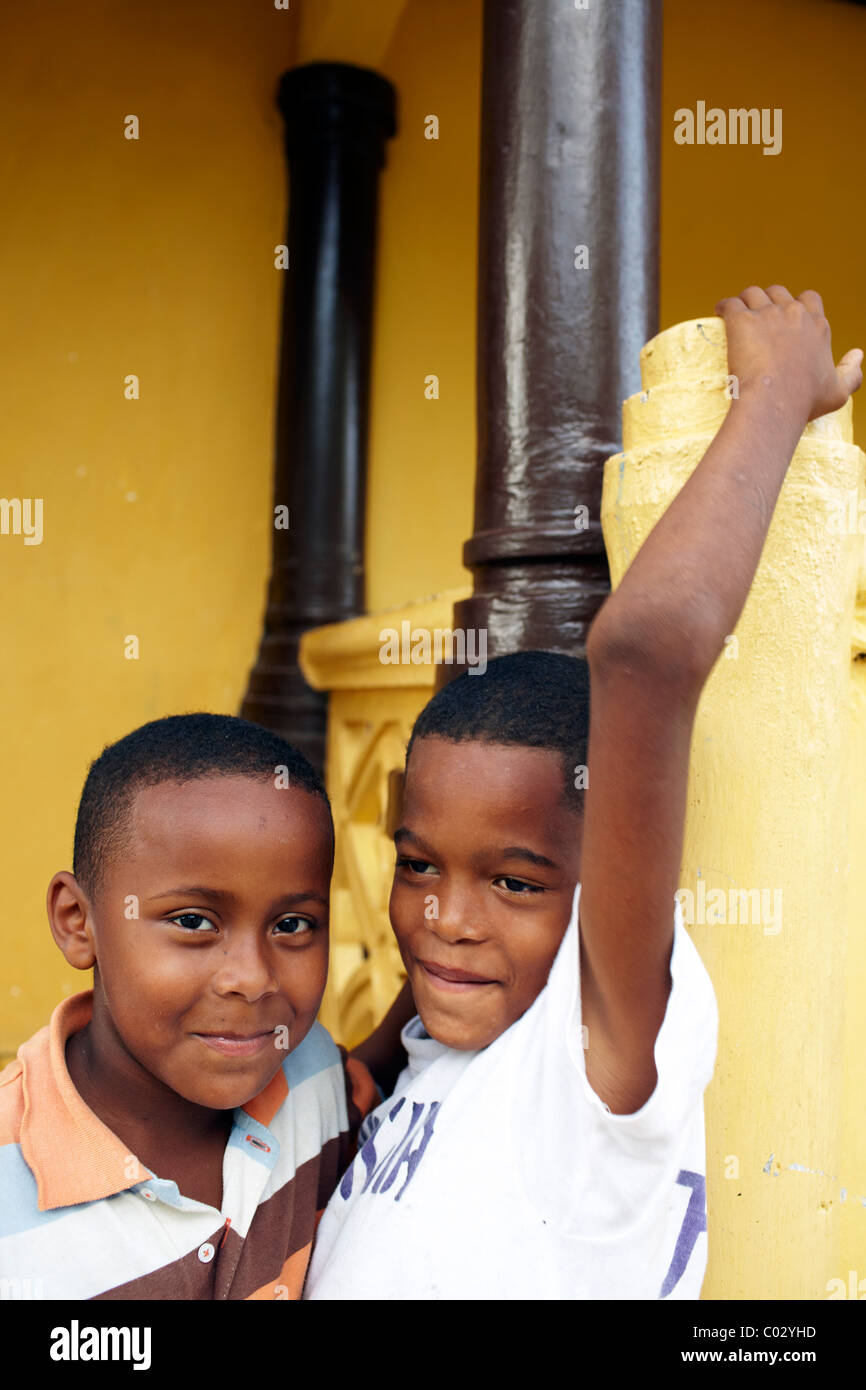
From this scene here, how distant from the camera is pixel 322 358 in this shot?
3479 mm

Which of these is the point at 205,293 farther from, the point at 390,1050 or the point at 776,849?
the point at 776,849

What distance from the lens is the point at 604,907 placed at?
92cm

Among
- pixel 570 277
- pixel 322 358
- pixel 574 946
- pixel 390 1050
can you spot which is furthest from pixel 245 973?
pixel 322 358

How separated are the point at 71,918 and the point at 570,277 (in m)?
1.11

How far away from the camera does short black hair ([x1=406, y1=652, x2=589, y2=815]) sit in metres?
1.17

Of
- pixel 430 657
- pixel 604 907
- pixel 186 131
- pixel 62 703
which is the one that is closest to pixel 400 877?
pixel 604 907

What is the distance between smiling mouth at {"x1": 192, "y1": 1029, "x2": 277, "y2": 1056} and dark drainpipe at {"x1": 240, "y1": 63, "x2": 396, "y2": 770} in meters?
2.27

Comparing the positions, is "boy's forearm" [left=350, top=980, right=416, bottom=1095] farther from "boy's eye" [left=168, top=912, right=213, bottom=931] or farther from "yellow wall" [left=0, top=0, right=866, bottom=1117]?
"yellow wall" [left=0, top=0, right=866, bottom=1117]

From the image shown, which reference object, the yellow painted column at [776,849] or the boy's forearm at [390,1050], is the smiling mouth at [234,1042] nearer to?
the boy's forearm at [390,1050]

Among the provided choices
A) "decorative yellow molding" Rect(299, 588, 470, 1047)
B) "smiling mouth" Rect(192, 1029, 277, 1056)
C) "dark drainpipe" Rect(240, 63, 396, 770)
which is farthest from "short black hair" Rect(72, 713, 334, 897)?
"dark drainpipe" Rect(240, 63, 396, 770)

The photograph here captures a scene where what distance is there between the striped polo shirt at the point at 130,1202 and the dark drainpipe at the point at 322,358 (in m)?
2.18

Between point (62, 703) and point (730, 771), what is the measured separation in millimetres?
2644

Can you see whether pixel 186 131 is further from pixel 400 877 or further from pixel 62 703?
pixel 400 877

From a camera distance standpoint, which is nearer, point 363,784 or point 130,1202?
point 130,1202
